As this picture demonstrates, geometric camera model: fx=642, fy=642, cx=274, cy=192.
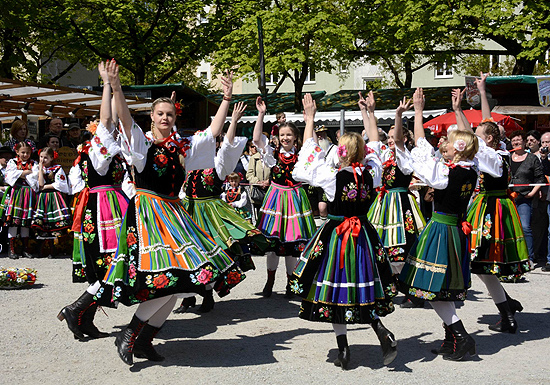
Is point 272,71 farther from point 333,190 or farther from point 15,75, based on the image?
point 333,190

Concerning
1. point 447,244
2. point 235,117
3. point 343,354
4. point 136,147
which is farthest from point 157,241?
point 447,244

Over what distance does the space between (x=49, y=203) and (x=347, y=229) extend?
21.6 feet

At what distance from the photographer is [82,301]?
5246 millimetres

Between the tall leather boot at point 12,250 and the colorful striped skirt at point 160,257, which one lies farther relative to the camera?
the tall leather boot at point 12,250

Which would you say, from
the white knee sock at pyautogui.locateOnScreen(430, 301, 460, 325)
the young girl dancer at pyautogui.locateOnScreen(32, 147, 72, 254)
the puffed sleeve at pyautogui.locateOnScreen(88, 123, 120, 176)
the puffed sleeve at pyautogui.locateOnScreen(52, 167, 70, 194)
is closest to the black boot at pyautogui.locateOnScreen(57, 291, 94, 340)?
the puffed sleeve at pyautogui.locateOnScreen(88, 123, 120, 176)

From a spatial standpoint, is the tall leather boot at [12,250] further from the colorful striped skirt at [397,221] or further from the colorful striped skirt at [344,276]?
→ the colorful striped skirt at [344,276]

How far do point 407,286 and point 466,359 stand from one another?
685mm

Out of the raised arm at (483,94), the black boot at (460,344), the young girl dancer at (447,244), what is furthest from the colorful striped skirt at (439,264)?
the raised arm at (483,94)

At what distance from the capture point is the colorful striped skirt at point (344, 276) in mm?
4496

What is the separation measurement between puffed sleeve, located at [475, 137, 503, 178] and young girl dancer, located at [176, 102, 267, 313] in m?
2.22

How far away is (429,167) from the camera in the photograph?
4.76 meters

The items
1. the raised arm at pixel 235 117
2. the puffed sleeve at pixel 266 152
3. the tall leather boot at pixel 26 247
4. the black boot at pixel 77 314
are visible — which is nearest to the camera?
the black boot at pixel 77 314

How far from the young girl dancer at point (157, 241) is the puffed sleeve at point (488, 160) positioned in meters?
2.21

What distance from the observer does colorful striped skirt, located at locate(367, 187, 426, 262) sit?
21.4 feet
